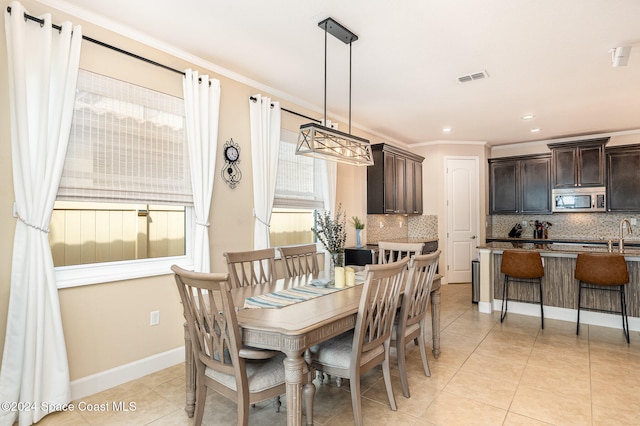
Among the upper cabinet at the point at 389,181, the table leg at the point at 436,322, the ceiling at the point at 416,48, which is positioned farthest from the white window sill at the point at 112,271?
the upper cabinet at the point at 389,181

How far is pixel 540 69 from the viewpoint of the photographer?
343cm

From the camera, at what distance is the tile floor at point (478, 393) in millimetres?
2234

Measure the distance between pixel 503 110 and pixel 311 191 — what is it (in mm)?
2923

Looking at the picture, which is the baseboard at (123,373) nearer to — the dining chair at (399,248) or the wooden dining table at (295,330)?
the wooden dining table at (295,330)

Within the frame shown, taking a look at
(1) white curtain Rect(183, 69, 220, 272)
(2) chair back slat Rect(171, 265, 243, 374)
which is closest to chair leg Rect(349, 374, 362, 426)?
(2) chair back slat Rect(171, 265, 243, 374)

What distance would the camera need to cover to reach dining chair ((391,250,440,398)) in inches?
97.5

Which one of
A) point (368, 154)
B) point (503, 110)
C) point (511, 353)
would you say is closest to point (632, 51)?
point (503, 110)

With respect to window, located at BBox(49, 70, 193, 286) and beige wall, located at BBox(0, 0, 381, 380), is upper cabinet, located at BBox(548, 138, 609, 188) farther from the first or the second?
window, located at BBox(49, 70, 193, 286)

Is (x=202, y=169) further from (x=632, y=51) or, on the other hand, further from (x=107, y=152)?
(x=632, y=51)

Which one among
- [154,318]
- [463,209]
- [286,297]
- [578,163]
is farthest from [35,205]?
[578,163]

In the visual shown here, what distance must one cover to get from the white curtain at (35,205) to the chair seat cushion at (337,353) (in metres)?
1.75

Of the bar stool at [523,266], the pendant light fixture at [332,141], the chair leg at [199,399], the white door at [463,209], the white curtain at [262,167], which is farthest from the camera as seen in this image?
the white door at [463,209]

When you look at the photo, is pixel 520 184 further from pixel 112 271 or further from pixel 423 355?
pixel 112 271

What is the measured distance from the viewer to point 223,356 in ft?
6.13
